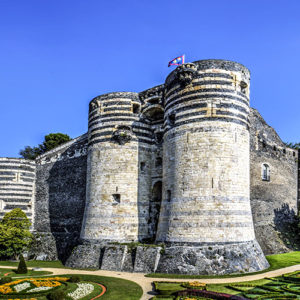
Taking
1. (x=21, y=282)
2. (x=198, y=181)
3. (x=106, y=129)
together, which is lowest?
(x=21, y=282)

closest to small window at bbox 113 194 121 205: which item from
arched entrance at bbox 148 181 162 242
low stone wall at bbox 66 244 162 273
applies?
arched entrance at bbox 148 181 162 242

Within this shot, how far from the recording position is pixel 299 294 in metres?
13.2

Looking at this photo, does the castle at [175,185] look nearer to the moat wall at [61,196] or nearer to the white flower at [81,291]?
the moat wall at [61,196]

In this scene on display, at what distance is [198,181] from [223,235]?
3272 millimetres

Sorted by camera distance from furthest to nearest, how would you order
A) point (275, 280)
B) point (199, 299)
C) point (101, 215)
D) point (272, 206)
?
1. point (272, 206)
2. point (101, 215)
3. point (275, 280)
4. point (199, 299)

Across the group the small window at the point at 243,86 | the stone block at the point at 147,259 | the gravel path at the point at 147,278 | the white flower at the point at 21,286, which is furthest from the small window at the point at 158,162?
the white flower at the point at 21,286

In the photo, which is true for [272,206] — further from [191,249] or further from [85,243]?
[85,243]

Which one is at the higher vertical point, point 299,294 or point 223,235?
point 223,235

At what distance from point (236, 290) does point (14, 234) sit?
20.3 metres

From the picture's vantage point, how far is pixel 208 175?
19.7m

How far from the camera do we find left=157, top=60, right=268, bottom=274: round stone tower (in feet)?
61.6

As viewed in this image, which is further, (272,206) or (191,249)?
(272,206)

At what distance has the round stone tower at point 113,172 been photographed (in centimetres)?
2334

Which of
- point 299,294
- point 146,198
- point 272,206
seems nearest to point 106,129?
point 146,198
